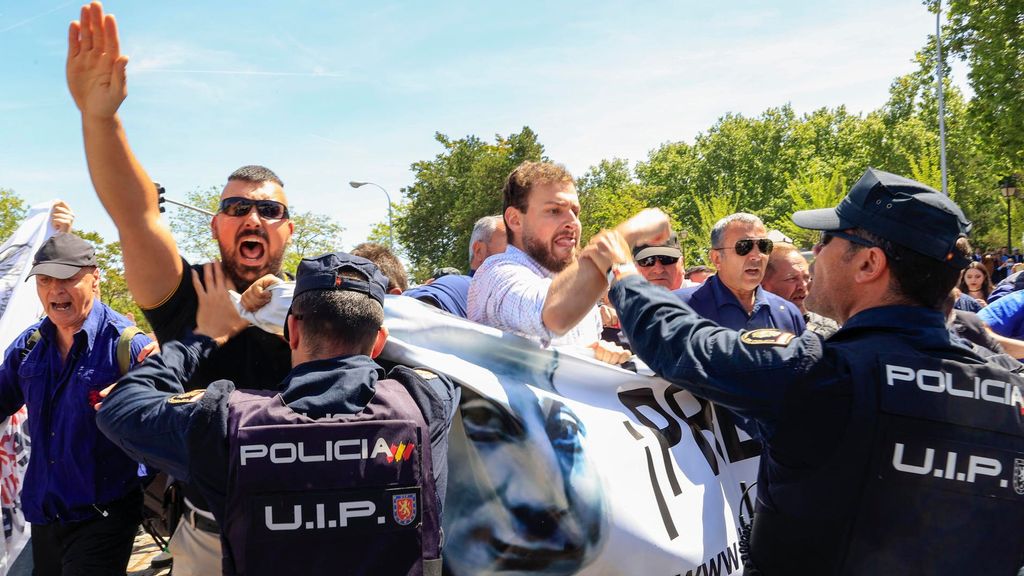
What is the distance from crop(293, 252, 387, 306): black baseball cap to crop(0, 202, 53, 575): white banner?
2.85 metres

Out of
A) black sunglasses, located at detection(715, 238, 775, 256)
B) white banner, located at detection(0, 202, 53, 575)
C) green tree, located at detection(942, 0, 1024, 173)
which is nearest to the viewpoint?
white banner, located at detection(0, 202, 53, 575)

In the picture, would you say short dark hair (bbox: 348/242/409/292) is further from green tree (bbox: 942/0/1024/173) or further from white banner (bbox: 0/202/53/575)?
green tree (bbox: 942/0/1024/173)

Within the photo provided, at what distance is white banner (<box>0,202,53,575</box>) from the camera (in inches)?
168

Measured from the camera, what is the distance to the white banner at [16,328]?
427 cm

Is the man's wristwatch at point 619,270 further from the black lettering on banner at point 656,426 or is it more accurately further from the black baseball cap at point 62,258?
the black baseball cap at point 62,258

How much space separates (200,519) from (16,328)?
120 inches

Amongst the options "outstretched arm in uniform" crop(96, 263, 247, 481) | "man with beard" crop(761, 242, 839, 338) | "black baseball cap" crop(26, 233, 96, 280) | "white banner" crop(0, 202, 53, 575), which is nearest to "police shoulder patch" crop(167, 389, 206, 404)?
"outstretched arm in uniform" crop(96, 263, 247, 481)

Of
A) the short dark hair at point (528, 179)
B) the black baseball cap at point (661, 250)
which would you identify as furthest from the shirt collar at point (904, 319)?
the black baseball cap at point (661, 250)

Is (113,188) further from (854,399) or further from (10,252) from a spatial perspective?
(10,252)

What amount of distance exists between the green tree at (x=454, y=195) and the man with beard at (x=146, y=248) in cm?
3284

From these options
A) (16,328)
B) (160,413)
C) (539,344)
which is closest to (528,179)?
(539,344)

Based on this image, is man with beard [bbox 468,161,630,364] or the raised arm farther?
man with beard [bbox 468,161,630,364]

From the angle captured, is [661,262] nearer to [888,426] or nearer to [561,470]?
[561,470]

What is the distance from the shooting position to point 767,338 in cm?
214
